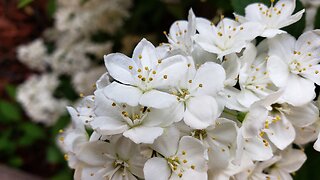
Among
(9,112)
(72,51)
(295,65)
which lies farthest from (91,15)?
(295,65)

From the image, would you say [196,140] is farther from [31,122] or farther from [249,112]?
[31,122]

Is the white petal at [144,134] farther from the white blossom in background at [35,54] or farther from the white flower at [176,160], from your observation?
the white blossom in background at [35,54]

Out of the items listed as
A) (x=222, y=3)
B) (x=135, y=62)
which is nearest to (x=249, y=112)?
(x=135, y=62)

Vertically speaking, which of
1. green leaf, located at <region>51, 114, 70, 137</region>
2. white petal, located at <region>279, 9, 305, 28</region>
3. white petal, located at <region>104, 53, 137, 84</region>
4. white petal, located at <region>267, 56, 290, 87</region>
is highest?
white petal, located at <region>279, 9, 305, 28</region>

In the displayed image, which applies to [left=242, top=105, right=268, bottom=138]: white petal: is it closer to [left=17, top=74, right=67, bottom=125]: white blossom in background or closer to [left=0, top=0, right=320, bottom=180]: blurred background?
[left=0, top=0, right=320, bottom=180]: blurred background

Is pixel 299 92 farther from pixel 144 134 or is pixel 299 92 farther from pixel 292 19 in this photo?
pixel 144 134

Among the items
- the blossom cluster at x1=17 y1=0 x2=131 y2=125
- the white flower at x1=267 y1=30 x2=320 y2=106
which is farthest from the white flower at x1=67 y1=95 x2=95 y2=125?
the blossom cluster at x1=17 y1=0 x2=131 y2=125
